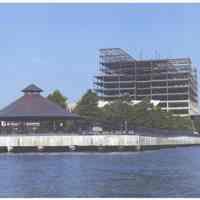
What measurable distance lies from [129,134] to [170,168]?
43993 mm

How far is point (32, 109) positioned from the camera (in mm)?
106000

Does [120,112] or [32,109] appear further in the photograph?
[120,112]

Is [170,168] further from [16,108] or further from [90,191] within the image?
[16,108]

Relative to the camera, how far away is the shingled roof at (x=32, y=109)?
341 ft

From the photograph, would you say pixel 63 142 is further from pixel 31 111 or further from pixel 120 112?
pixel 120 112

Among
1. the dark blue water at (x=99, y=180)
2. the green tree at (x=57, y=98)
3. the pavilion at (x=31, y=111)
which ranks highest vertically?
the green tree at (x=57, y=98)

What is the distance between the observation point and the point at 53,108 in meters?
107

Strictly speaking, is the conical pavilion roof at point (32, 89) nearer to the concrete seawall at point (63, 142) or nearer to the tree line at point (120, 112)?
the concrete seawall at point (63, 142)

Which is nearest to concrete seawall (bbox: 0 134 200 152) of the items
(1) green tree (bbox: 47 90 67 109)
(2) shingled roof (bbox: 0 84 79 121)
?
(2) shingled roof (bbox: 0 84 79 121)

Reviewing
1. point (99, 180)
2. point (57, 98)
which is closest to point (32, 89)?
point (57, 98)

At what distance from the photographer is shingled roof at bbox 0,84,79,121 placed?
10381 cm

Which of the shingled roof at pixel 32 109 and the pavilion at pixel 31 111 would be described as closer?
the shingled roof at pixel 32 109

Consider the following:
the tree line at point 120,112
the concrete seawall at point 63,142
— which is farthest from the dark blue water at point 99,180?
the tree line at point 120,112

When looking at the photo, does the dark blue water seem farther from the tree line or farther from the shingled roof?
the tree line
